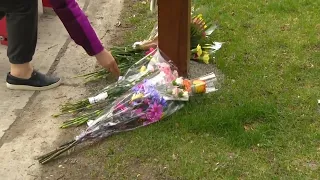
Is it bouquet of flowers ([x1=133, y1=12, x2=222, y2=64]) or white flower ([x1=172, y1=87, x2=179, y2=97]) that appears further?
bouquet of flowers ([x1=133, y1=12, x2=222, y2=64])

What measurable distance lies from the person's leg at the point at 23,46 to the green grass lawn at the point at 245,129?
864 millimetres

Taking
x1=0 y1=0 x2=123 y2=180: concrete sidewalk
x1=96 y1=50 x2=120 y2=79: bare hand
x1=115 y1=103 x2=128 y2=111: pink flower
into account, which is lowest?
x1=0 y1=0 x2=123 y2=180: concrete sidewalk

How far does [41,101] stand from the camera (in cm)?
343

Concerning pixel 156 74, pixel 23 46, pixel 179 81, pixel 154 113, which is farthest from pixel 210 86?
pixel 23 46

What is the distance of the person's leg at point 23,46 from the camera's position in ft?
10.9

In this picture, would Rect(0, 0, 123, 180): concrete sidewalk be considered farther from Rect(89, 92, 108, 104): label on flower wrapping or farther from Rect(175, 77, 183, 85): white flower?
Rect(175, 77, 183, 85): white flower

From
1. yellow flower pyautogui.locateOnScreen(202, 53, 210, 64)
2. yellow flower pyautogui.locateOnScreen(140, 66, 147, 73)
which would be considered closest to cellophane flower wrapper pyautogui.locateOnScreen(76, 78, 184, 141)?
yellow flower pyautogui.locateOnScreen(140, 66, 147, 73)

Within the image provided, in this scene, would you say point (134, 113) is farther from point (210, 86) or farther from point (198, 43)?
point (198, 43)


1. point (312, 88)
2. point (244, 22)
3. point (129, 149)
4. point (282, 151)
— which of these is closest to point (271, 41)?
point (244, 22)

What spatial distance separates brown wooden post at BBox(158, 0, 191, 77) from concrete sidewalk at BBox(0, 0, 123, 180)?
0.65 metres

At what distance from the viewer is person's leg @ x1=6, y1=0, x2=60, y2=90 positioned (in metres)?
3.32

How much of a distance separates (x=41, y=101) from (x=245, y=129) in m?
1.34

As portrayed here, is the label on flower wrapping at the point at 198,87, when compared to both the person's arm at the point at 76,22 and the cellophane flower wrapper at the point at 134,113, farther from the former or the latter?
the person's arm at the point at 76,22

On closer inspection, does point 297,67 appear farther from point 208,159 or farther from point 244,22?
point 208,159
